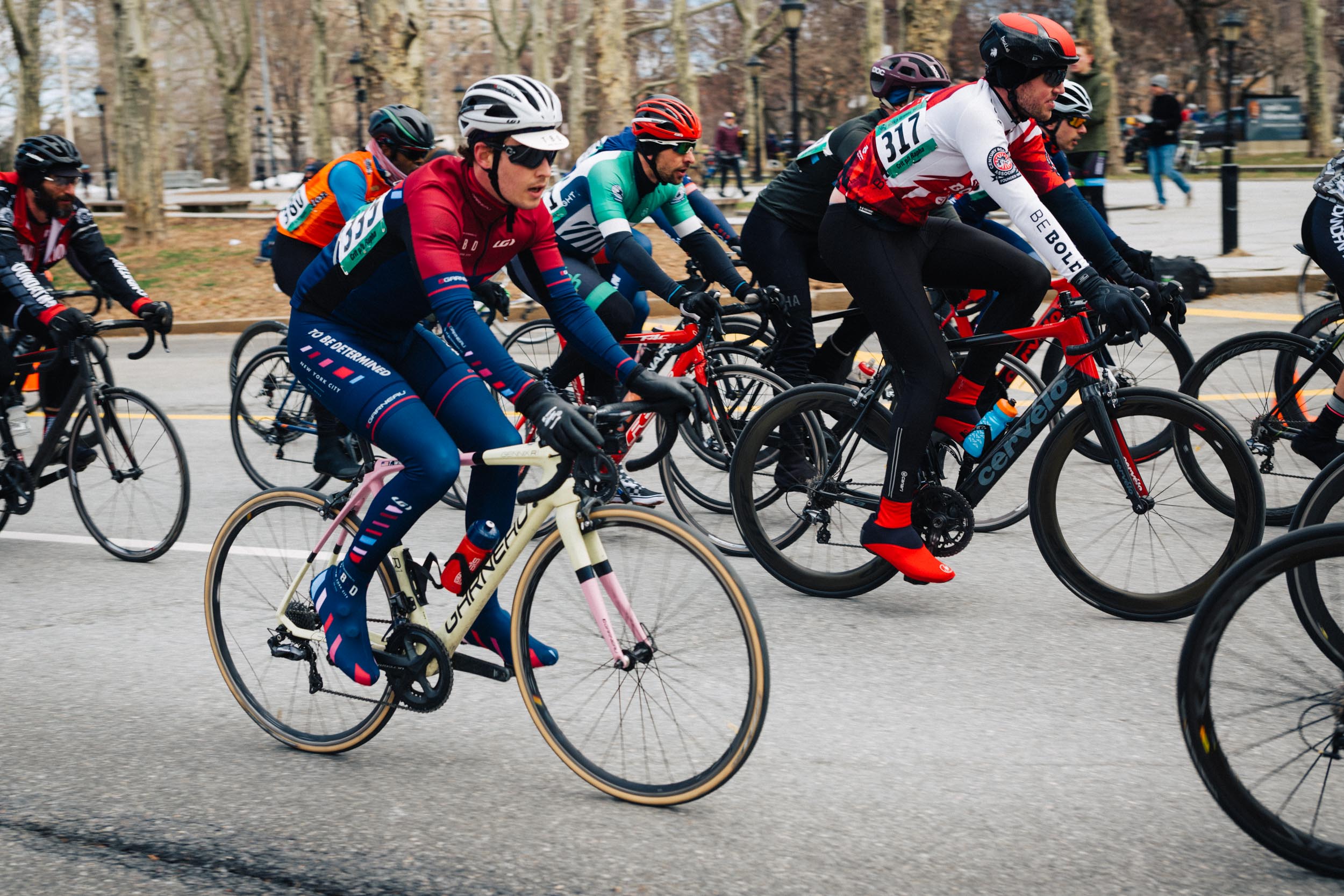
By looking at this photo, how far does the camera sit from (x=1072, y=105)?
6.60 meters

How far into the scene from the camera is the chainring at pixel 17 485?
21.8 ft

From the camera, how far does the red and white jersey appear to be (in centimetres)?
470

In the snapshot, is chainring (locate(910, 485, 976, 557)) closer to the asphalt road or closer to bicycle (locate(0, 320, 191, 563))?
the asphalt road

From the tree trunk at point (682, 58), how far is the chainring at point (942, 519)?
33761 mm

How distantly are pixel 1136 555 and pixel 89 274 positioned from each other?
5.15 m


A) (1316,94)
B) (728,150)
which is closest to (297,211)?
(728,150)

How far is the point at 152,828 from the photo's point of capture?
3.58m

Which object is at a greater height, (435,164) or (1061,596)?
(435,164)

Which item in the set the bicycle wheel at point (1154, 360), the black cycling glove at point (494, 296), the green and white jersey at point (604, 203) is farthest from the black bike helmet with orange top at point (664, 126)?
the bicycle wheel at point (1154, 360)

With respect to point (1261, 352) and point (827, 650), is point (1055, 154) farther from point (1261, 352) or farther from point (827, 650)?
point (827, 650)

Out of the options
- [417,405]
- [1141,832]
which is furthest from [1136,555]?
[417,405]

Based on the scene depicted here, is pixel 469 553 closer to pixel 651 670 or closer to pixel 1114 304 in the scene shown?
pixel 651 670

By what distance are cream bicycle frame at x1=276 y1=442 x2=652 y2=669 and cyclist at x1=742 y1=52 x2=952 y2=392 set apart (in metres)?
2.87

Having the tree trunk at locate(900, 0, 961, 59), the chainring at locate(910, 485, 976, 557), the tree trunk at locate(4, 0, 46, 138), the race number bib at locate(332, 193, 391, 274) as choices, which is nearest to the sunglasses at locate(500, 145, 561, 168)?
the race number bib at locate(332, 193, 391, 274)
